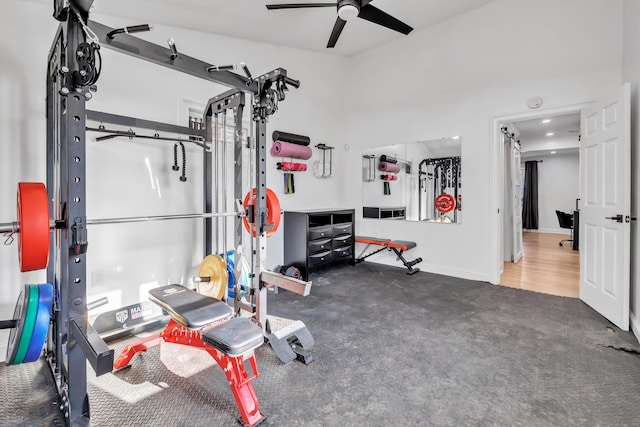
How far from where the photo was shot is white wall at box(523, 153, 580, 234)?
8641mm

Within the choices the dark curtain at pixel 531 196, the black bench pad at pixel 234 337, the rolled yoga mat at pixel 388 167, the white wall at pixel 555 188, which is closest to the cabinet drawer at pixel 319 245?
the rolled yoga mat at pixel 388 167

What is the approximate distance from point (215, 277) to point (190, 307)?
0.51 meters

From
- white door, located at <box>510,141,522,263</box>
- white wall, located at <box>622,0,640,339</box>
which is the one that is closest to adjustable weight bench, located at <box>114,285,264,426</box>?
white wall, located at <box>622,0,640,339</box>

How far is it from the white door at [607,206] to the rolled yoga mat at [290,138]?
10.3ft

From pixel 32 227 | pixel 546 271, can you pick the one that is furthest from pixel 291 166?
pixel 546 271

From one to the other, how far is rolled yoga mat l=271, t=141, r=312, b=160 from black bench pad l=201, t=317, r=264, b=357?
2.67 m

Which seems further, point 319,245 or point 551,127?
point 551,127

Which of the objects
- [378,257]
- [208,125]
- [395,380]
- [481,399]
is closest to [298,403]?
[395,380]

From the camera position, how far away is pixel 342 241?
4527 mm

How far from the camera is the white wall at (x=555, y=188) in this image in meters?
8.64

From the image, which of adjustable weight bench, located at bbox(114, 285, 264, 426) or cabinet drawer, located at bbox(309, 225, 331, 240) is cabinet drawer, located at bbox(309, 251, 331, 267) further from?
adjustable weight bench, located at bbox(114, 285, 264, 426)

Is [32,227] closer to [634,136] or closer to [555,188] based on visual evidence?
[634,136]

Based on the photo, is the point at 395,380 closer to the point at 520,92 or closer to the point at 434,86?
the point at 520,92

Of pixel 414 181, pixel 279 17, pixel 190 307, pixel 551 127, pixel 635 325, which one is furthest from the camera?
pixel 551 127
